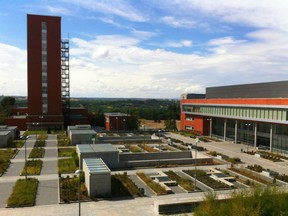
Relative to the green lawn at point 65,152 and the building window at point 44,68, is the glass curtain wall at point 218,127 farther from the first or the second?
the building window at point 44,68

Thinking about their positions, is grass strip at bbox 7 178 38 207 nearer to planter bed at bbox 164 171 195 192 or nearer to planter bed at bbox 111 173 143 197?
planter bed at bbox 111 173 143 197

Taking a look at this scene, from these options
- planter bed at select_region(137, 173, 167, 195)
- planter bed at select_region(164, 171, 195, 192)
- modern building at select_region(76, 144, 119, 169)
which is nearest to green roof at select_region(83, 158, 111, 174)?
modern building at select_region(76, 144, 119, 169)

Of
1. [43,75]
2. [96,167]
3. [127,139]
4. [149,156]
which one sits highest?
[43,75]

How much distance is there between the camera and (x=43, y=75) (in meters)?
73.4

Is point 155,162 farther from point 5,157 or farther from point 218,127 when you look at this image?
point 218,127

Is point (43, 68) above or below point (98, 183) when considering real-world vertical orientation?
above

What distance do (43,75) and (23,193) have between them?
52139 millimetres

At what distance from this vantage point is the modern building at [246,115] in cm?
4725

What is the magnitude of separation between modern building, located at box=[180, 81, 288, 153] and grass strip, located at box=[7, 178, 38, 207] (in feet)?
112

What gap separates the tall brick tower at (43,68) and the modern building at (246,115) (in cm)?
3255

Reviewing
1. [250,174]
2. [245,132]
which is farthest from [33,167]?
[245,132]

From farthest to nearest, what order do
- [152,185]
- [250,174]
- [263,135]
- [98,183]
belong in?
[263,135]
[250,174]
[152,185]
[98,183]

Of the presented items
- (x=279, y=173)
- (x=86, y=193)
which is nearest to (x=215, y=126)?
(x=279, y=173)

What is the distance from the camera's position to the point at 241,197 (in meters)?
15.6
